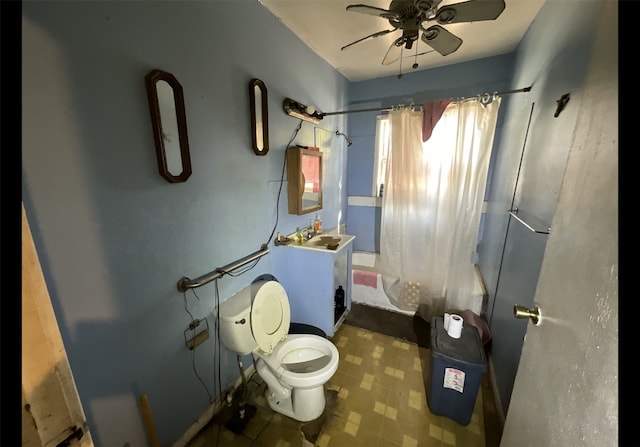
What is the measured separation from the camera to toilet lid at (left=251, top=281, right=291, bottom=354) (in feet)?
4.57

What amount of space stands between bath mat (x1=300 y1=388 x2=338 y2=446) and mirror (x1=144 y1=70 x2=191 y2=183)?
1542 millimetres

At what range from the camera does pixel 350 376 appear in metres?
1.78

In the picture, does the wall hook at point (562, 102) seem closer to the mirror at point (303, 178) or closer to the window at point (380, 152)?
the mirror at point (303, 178)

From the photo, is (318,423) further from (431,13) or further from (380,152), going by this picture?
(380,152)

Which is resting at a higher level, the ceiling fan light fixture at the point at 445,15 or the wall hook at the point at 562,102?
the ceiling fan light fixture at the point at 445,15

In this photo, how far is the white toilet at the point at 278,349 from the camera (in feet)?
4.41

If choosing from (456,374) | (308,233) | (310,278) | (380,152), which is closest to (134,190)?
(310,278)

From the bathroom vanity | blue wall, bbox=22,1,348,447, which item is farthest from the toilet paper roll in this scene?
blue wall, bbox=22,1,348,447

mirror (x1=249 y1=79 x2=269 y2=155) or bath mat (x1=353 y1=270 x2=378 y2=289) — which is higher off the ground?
mirror (x1=249 y1=79 x2=269 y2=155)

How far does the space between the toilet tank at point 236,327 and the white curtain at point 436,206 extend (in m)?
1.61

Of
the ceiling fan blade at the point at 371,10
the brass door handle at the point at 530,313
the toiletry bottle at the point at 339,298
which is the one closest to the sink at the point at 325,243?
the toiletry bottle at the point at 339,298

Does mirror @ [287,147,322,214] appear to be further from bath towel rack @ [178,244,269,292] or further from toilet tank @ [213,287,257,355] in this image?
toilet tank @ [213,287,257,355]
